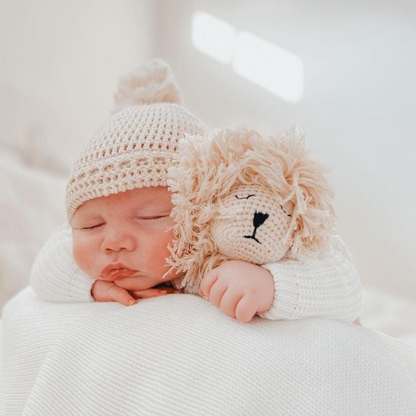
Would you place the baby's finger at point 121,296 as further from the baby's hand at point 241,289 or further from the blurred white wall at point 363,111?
the blurred white wall at point 363,111

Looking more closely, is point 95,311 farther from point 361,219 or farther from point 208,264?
point 361,219

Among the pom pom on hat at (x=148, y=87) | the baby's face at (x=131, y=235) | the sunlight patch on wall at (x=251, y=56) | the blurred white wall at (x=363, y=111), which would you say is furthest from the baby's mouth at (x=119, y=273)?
the sunlight patch on wall at (x=251, y=56)

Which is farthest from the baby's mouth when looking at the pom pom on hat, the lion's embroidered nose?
the pom pom on hat

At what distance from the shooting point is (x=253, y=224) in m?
0.68

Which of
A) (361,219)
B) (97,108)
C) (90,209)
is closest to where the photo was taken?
(90,209)

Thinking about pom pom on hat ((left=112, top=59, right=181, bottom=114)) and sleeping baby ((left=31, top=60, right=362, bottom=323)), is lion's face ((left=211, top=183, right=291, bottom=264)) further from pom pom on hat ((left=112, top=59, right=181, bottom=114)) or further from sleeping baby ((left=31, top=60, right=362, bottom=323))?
pom pom on hat ((left=112, top=59, right=181, bottom=114))

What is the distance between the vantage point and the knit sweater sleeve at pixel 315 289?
26.5 inches

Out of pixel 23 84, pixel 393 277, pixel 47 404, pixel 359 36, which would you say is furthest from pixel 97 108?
pixel 47 404

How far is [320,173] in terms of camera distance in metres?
0.71

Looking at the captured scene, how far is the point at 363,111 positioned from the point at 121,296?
3.30 ft

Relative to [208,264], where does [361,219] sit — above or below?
below

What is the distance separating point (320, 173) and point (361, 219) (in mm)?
883

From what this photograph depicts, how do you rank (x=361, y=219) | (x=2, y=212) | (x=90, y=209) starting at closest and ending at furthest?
(x=90, y=209), (x=2, y=212), (x=361, y=219)

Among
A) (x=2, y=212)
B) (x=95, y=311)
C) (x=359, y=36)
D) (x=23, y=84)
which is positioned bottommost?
(x=2, y=212)
